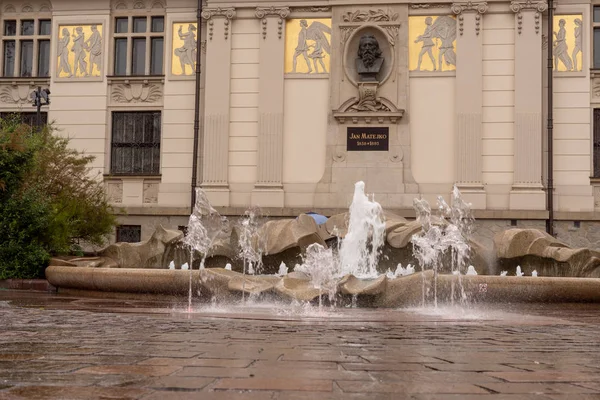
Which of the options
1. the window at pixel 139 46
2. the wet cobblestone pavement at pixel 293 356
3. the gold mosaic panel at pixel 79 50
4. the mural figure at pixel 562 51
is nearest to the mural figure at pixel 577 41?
the mural figure at pixel 562 51

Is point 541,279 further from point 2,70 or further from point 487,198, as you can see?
point 2,70

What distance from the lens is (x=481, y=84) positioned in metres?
24.9

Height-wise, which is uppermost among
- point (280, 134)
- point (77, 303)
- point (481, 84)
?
point (481, 84)

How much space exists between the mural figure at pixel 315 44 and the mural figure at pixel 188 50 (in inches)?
139

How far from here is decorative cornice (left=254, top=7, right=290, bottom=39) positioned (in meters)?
25.7

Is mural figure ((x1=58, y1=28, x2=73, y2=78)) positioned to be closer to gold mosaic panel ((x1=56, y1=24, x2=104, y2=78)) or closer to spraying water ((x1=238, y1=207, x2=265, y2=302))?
gold mosaic panel ((x1=56, y1=24, x2=104, y2=78))

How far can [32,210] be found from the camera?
17469 mm

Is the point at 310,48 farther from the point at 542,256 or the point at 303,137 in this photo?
the point at 542,256

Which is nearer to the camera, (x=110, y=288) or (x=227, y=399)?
(x=227, y=399)

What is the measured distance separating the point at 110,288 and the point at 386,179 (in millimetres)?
12714

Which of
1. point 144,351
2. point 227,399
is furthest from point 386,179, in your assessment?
point 227,399

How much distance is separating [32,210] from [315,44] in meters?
11.9

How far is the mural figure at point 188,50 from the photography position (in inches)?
1046

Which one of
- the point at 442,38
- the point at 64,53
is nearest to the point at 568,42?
the point at 442,38
